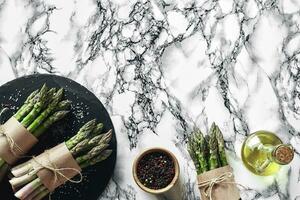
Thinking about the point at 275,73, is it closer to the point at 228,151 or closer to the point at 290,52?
the point at 290,52

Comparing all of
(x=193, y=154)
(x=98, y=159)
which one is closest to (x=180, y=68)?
(x=193, y=154)

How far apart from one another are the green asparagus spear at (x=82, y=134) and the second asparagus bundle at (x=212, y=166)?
0.29 m

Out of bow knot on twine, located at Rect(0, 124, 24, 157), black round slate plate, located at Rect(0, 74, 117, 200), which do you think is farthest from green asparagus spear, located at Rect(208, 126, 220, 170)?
bow knot on twine, located at Rect(0, 124, 24, 157)

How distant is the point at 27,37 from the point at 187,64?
0.50 metres

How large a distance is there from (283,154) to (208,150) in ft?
0.71

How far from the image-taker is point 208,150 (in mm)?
1755

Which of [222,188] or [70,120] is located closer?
[222,188]

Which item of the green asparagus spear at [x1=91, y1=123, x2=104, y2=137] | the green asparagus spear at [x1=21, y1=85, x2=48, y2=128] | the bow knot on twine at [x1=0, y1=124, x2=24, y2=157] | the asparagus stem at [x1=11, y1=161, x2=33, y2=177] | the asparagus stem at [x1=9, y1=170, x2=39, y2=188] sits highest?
the green asparagus spear at [x1=21, y1=85, x2=48, y2=128]

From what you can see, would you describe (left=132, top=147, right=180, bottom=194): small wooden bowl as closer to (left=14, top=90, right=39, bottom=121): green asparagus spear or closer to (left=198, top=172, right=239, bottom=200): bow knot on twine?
(left=198, top=172, right=239, bottom=200): bow knot on twine

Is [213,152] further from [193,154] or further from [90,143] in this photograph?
[90,143]

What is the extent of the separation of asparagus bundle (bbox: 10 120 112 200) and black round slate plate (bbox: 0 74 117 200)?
39 millimetres

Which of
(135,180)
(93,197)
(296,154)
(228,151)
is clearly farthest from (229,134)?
(93,197)

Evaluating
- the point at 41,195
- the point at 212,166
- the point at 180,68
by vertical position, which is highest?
the point at 180,68

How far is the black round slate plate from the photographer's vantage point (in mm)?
1791
